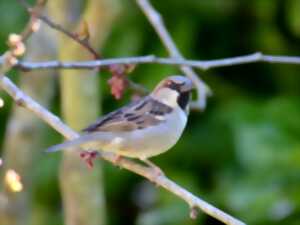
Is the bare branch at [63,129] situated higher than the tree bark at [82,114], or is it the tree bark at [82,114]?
the tree bark at [82,114]

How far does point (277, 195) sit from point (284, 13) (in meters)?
0.88

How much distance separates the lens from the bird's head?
2.57 meters

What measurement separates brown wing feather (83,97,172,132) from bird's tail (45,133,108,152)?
0.02 metres

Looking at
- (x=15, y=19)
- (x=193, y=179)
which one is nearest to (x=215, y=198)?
(x=193, y=179)

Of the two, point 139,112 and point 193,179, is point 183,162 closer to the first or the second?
point 193,179

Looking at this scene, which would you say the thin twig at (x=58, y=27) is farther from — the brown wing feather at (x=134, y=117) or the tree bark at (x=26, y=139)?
the tree bark at (x=26, y=139)

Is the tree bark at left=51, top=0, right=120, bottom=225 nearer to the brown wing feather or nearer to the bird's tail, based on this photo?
the brown wing feather

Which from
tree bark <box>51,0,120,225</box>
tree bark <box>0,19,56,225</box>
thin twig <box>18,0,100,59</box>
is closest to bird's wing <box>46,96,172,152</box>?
thin twig <box>18,0,100,59</box>

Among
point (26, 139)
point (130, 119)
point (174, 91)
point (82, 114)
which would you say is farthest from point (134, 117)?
point (26, 139)

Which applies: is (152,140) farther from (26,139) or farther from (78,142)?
(26,139)

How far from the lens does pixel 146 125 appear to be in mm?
2557

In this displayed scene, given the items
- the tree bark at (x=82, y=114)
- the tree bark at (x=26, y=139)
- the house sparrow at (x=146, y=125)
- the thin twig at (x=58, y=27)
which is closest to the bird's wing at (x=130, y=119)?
the house sparrow at (x=146, y=125)

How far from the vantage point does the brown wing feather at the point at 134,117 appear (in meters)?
2.49

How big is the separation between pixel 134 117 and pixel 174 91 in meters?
0.13
